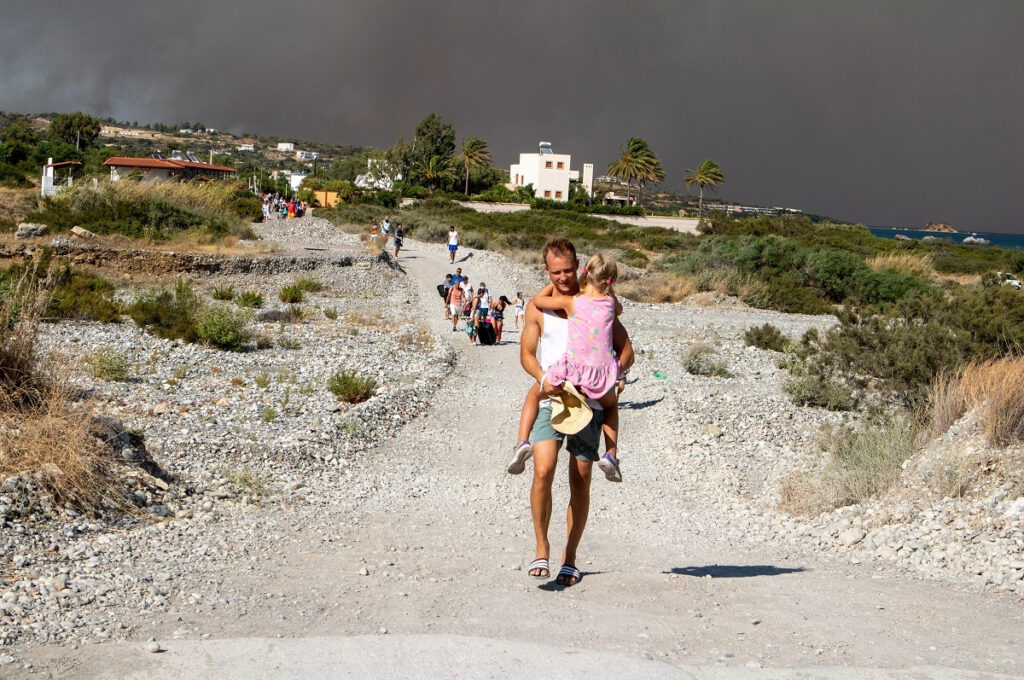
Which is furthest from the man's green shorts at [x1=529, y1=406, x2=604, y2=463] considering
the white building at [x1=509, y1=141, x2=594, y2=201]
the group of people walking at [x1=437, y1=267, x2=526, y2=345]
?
the white building at [x1=509, y1=141, x2=594, y2=201]

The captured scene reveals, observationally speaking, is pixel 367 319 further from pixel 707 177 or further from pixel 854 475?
pixel 707 177

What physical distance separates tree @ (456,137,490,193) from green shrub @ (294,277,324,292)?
7655cm

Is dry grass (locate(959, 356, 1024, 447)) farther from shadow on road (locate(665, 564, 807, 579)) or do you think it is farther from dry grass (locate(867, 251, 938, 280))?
dry grass (locate(867, 251, 938, 280))

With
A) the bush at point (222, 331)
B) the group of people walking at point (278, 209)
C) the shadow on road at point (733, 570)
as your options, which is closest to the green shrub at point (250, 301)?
the bush at point (222, 331)

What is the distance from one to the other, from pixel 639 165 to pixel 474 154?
18241 millimetres

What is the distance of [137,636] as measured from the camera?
186 inches

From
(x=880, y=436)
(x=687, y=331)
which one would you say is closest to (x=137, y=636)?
(x=880, y=436)

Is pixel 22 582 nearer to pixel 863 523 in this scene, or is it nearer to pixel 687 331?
pixel 863 523

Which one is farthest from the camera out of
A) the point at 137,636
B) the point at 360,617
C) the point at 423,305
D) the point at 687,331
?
the point at 423,305

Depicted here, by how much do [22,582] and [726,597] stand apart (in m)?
4.04

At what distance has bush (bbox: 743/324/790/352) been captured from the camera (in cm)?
2161

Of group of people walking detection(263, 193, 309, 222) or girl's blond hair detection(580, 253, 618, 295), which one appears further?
group of people walking detection(263, 193, 309, 222)

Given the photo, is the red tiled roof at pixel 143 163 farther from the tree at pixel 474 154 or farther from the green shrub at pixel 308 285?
the green shrub at pixel 308 285

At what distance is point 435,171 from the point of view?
337 ft
